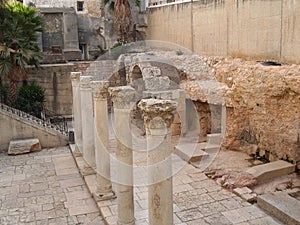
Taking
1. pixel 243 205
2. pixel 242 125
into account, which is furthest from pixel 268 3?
pixel 243 205

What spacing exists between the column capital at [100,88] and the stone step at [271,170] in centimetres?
478

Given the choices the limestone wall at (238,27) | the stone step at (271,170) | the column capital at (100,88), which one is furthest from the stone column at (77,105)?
the limestone wall at (238,27)

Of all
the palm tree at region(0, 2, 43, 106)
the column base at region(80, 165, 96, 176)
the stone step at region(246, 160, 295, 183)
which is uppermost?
the palm tree at region(0, 2, 43, 106)

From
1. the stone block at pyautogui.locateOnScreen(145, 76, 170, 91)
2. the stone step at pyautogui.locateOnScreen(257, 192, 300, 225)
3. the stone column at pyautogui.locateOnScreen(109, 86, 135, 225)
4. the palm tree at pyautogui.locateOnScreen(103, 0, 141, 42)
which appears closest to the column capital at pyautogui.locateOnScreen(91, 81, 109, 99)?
the stone column at pyautogui.locateOnScreen(109, 86, 135, 225)

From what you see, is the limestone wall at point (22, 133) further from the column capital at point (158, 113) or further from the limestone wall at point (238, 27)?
the column capital at point (158, 113)

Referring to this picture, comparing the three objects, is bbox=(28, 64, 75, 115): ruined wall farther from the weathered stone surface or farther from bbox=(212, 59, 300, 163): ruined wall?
the weathered stone surface

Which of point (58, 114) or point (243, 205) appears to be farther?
point (58, 114)

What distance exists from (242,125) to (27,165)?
26.0ft

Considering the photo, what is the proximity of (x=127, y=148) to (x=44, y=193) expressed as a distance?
4450 millimetres

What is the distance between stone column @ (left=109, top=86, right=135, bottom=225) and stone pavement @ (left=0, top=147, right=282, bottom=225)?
1.89ft

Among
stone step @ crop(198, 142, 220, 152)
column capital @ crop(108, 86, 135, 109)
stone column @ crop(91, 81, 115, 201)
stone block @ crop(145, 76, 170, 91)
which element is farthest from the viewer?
stone block @ crop(145, 76, 170, 91)

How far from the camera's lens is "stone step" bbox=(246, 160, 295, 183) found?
10445 mm

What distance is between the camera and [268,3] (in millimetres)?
12500

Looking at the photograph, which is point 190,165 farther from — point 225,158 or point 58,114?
point 58,114
